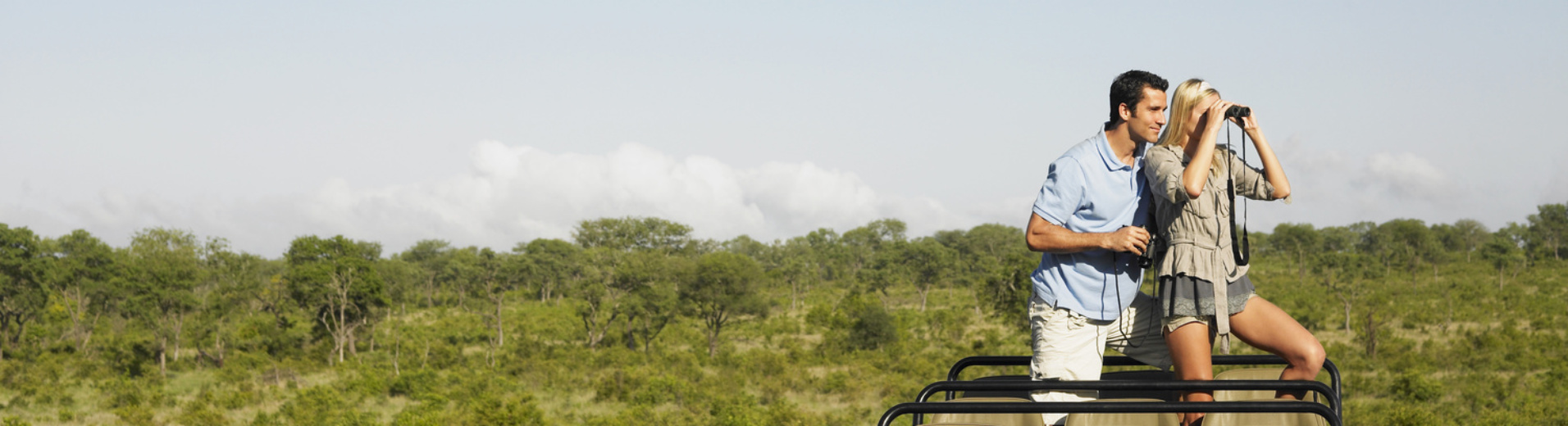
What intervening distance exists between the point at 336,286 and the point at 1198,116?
121 ft

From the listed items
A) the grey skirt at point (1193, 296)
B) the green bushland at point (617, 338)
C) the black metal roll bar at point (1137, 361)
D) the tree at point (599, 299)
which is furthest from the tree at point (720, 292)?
the grey skirt at point (1193, 296)

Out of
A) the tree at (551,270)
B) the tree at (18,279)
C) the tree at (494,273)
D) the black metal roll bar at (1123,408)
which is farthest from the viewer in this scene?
the tree at (551,270)

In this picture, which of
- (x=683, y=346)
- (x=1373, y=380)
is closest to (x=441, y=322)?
(x=683, y=346)

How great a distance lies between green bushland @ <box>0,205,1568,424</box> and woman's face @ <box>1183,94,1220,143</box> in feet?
65.3

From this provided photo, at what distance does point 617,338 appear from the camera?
40.8m

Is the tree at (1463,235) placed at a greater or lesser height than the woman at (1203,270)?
greater

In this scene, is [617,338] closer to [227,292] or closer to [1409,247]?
[227,292]

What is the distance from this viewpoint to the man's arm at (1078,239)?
2707 mm

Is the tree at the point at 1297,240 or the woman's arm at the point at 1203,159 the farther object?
the tree at the point at 1297,240

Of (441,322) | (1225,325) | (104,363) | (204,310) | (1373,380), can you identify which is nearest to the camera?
(1225,325)

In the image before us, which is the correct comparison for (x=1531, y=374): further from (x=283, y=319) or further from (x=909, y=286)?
(x=283, y=319)

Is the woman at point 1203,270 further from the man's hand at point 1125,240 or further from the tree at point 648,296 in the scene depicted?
the tree at point 648,296

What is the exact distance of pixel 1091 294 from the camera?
2.91 m

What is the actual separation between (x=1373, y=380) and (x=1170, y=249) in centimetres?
2814
